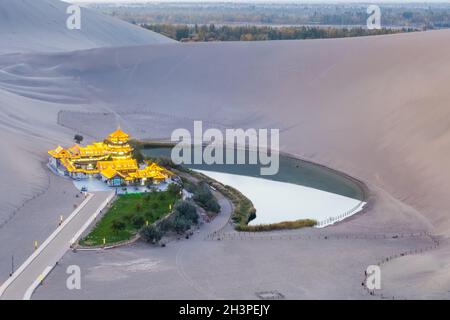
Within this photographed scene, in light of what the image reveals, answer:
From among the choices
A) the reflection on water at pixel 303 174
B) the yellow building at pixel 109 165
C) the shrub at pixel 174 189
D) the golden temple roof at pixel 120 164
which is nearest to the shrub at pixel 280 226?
the shrub at pixel 174 189

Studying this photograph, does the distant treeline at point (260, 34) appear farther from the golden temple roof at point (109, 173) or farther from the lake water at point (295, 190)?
the golden temple roof at point (109, 173)

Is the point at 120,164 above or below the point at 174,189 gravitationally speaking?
above

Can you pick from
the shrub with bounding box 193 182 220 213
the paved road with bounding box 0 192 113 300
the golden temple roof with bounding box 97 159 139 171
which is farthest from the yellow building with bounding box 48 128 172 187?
the shrub with bounding box 193 182 220 213

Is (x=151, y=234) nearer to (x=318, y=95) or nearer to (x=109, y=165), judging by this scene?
(x=109, y=165)

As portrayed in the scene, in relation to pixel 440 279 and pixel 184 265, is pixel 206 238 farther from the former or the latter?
pixel 440 279

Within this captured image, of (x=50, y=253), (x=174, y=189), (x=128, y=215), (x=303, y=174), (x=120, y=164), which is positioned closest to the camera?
(x=50, y=253)

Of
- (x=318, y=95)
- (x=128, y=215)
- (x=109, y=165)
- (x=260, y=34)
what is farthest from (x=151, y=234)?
(x=260, y=34)

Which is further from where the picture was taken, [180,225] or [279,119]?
[279,119]
